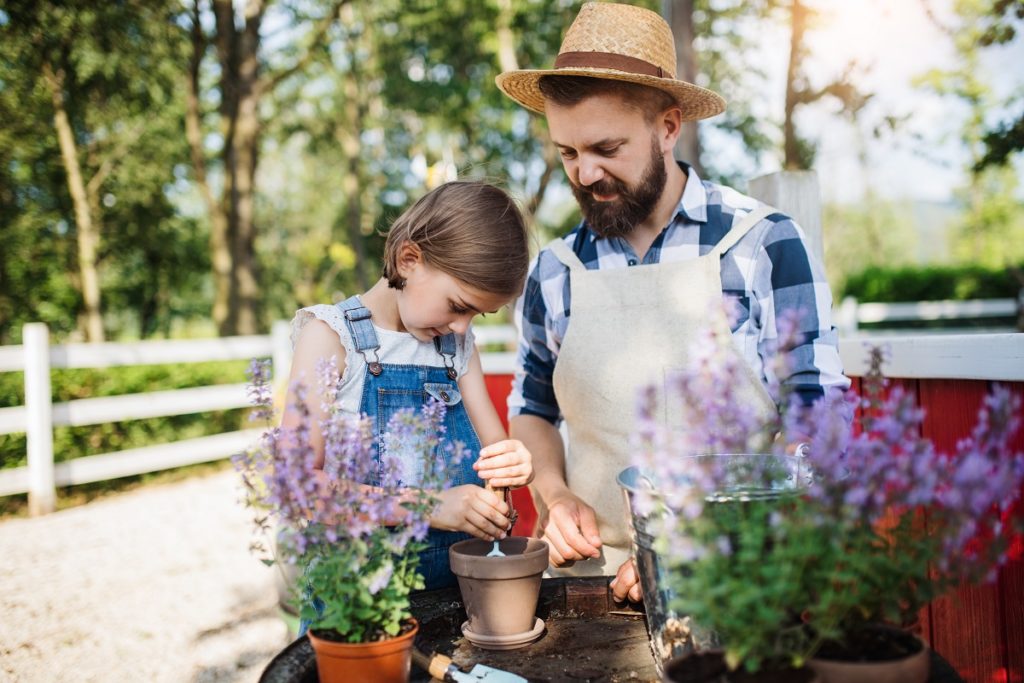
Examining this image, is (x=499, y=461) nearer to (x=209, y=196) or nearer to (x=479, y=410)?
(x=479, y=410)

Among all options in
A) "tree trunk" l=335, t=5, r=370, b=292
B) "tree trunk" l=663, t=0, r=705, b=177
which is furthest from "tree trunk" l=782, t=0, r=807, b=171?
"tree trunk" l=335, t=5, r=370, b=292

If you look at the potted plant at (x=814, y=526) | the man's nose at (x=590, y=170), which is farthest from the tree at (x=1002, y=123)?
the potted plant at (x=814, y=526)

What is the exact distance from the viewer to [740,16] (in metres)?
6.74

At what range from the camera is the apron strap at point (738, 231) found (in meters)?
2.00

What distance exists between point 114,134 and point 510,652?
16.6m

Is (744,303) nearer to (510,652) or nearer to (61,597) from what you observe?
(510,652)

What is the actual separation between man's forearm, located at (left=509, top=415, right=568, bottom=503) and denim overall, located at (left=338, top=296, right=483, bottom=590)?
202 mm

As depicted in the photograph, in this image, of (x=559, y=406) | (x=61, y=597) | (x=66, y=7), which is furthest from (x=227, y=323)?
(x=559, y=406)

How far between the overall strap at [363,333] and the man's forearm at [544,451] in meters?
0.55

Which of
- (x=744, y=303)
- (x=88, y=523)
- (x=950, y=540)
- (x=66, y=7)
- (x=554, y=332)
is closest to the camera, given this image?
(x=950, y=540)

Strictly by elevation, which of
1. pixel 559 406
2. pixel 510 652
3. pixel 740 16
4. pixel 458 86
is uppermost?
pixel 458 86

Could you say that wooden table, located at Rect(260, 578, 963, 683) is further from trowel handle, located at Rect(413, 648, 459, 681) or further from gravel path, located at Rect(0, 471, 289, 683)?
gravel path, located at Rect(0, 471, 289, 683)

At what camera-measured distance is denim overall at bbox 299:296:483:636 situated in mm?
1791

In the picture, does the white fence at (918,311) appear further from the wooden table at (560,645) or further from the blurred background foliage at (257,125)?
the wooden table at (560,645)
